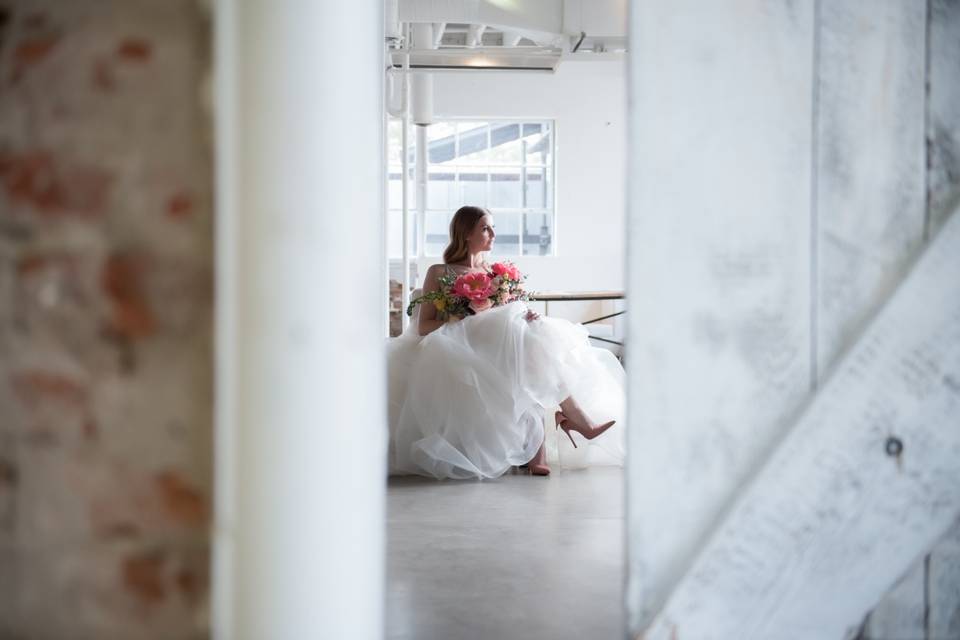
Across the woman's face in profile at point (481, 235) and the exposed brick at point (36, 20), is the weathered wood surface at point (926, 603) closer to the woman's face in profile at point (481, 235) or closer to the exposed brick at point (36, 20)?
the exposed brick at point (36, 20)

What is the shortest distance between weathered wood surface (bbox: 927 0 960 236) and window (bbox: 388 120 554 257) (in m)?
11.5

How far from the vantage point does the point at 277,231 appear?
1.32m

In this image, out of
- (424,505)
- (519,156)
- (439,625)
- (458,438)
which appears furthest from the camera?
(519,156)

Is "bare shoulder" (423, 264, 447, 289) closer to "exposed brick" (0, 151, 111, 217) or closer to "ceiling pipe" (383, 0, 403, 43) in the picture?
"ceiling pipe" (383, 0, 403, 43)

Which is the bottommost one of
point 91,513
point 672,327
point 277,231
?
point 91,513

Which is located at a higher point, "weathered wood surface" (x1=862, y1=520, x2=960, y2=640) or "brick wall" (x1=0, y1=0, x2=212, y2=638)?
"brick wall" (x1=0, y1=0, x2=212, y2=638)

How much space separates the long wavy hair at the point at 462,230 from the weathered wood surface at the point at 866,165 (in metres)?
3.77

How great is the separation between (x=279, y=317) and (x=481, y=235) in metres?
4.12

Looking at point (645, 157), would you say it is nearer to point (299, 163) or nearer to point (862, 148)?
point (862, 148)

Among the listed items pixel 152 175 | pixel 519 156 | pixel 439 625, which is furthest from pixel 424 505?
pixel 519 156

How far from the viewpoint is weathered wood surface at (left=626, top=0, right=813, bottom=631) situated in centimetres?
163

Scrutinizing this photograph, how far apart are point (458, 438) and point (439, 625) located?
7.39ft

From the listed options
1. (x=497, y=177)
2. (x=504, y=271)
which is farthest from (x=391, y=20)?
(x=497, y=177)

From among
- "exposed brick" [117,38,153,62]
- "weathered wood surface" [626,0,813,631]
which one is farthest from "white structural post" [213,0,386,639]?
"weathered wood surface" [626,0,813,631]
